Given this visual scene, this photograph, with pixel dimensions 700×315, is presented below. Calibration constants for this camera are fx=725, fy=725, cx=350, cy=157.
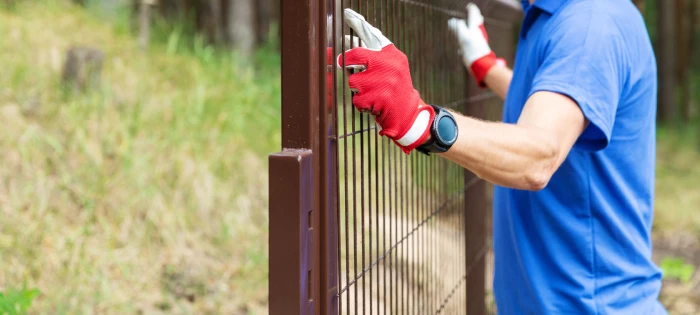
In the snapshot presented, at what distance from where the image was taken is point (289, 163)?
4.16ft

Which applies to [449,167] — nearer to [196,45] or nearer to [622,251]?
[622,251]

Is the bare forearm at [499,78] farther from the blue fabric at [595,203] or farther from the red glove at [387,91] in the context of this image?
the red glove at [387,91]

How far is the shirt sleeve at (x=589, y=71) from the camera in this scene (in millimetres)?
1573

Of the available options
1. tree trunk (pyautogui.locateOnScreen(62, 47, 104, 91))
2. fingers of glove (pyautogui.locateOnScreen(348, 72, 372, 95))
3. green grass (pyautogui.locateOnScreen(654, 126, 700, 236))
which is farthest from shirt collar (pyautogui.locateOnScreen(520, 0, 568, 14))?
green grass (pyautogui.locateOnScreen(654, 126, 700, 236))

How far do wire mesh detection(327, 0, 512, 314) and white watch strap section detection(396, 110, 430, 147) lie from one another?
100 millimetres

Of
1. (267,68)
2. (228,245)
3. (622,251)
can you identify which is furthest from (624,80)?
(267,68)

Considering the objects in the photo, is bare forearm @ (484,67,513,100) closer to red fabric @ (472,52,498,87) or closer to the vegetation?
red fabric @ (472,52,498,87)

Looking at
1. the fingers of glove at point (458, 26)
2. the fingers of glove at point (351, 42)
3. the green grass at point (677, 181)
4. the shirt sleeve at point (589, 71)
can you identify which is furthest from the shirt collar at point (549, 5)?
the green grass at point (677, 181)

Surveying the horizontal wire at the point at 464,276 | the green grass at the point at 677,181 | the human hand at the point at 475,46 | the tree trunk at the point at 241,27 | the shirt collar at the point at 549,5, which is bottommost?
the green grass at the point at 677,181

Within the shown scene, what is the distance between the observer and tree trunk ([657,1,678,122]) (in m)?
11.7

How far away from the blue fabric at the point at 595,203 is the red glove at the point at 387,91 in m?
0.48

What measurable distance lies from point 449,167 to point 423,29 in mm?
597

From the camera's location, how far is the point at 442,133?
140 cm

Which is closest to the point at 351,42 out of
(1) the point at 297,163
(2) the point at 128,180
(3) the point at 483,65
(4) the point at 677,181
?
(1) the point at 297,163
